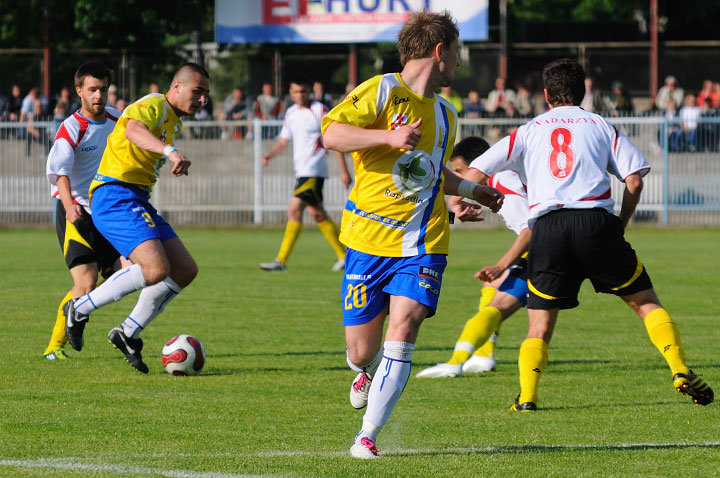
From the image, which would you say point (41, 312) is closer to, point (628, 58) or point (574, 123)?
point (574, 123)

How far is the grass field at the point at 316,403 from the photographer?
18.3ft

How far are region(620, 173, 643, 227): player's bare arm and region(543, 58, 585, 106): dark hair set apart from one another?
56cm

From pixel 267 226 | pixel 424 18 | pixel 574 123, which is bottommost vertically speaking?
pixel 267 226

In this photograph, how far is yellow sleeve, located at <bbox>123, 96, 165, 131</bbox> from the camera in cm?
814

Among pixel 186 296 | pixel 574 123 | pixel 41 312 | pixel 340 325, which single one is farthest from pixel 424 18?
pixel 186 296

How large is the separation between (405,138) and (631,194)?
190cm

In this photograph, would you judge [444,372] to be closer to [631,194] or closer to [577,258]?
[577,258]

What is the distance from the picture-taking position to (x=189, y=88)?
8273 millimetres

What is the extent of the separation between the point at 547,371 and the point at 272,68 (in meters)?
25.5

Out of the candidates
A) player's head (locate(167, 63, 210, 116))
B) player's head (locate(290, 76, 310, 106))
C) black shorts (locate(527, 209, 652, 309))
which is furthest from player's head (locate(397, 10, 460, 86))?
player's head (locate(290, 76, 310, 106))

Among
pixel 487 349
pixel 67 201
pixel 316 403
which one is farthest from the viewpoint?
pixel 67 201

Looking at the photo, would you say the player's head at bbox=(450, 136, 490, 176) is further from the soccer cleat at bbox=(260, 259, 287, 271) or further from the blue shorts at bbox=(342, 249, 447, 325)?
the soccer cleat at bbox=(260, 259, 287, 271)

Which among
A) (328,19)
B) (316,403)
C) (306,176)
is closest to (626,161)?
(316,403)

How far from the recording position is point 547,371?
8516 millimetres
